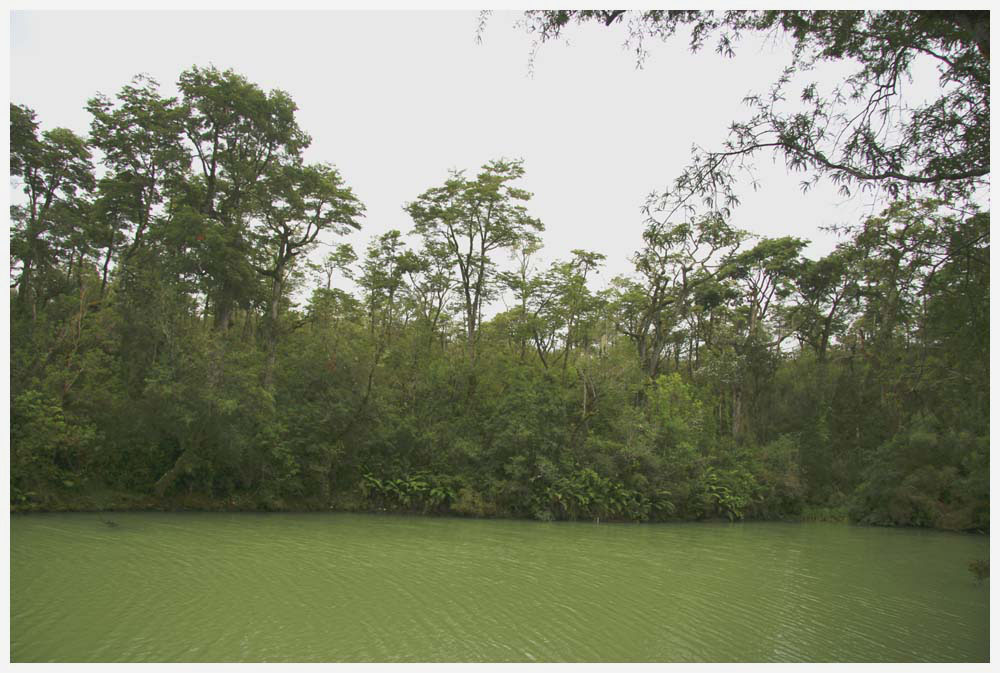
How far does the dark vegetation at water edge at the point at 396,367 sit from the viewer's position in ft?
48.7

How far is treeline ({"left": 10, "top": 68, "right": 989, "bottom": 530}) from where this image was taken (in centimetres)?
1504

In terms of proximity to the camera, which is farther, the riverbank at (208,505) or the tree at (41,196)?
the tree at (41,196)

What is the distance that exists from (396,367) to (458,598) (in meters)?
12.9

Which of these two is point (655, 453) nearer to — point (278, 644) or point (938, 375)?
point (938, 375)

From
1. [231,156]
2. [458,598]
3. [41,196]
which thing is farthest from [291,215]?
[458,598]

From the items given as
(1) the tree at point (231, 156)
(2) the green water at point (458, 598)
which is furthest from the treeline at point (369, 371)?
(2) the green water at point (458, 598)

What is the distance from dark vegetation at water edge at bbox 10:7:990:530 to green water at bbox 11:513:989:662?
299cm

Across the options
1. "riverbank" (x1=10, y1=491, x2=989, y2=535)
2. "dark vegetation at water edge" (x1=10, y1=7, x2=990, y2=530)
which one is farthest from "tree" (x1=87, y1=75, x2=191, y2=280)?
"riverbank" (x1=10, y1=491, x2=989, y2=535)

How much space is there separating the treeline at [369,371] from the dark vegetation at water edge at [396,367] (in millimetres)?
80

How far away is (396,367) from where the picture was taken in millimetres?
Result: 20031

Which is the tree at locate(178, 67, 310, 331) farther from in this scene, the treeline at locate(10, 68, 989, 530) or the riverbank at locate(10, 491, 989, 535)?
the riverbank at locate(10, 491, 989, 535)

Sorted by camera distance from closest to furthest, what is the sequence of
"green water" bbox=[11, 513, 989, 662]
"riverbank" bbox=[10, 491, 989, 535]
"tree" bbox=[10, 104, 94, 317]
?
"green water" bbox=[11, 513, 989, 662], "riverbank" bbox=[10, 491, 989, 535], "tree" bbox=[10, 104, 94, 317]

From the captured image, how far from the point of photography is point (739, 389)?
25.5 m

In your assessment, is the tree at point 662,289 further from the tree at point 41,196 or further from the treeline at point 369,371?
the tree at point 41,196
